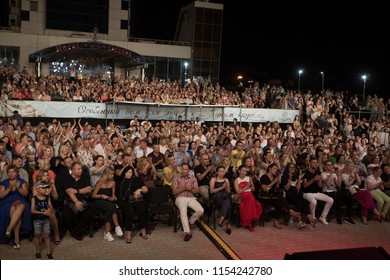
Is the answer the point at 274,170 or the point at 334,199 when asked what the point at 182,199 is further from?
the point at 334,199

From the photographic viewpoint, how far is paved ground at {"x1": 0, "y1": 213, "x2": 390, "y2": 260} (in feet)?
22.1

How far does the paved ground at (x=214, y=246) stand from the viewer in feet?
22.1

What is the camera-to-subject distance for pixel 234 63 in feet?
243

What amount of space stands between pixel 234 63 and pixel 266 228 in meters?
67.8

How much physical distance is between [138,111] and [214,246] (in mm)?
11433

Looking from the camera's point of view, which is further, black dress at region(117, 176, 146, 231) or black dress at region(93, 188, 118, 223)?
black dress at region(117, 176, 146, 231)


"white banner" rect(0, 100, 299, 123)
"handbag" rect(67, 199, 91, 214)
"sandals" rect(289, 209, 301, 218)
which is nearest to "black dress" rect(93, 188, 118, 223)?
"handbag" rect(67, 199, 91, 214)

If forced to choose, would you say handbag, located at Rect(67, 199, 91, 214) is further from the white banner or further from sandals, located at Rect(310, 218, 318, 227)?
the white banner

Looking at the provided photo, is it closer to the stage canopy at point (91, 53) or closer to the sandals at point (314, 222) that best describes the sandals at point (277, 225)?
the sandals at point (314, 222)

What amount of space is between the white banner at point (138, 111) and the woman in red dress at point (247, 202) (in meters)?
9.49

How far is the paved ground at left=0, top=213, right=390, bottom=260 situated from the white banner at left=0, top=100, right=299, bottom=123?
9841 mm

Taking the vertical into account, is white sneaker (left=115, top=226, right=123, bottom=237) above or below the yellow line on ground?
above

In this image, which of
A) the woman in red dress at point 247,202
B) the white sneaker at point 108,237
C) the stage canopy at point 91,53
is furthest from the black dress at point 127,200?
the stage canopy at point 91,53

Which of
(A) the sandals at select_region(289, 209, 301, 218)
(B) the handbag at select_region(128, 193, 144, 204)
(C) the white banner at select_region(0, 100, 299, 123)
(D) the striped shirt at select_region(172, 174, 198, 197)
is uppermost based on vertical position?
(C) the white banner at select_region(0, 100, 299, 123)
